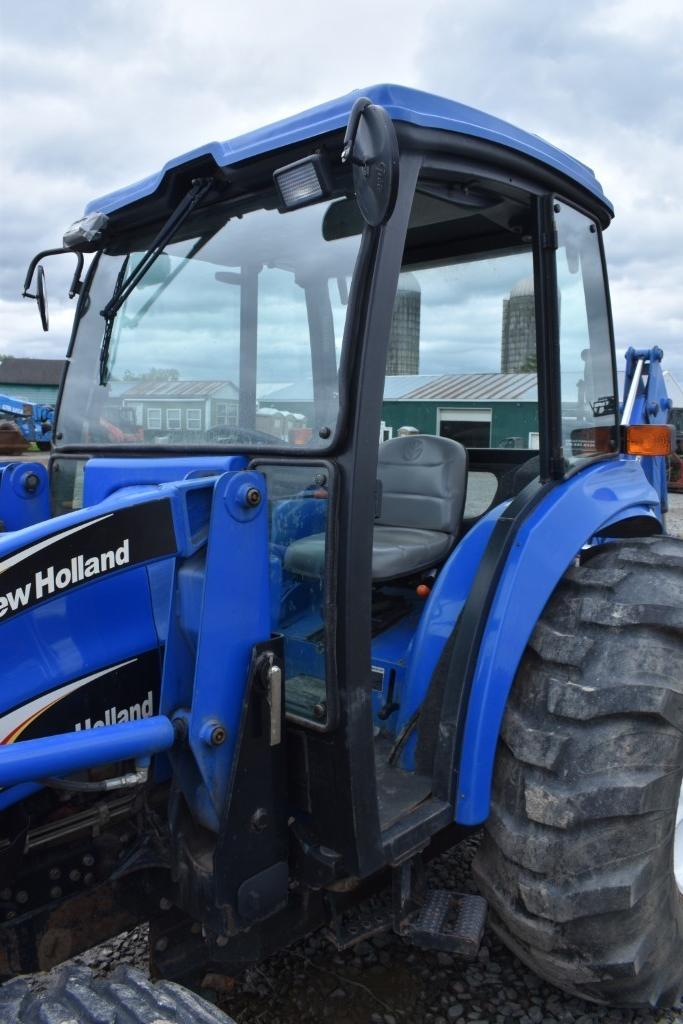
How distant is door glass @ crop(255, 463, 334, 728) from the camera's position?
1898 millimetres

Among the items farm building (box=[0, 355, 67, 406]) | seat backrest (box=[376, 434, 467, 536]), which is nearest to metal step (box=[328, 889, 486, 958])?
seat backrest (box=[376, 434, 467, 536])

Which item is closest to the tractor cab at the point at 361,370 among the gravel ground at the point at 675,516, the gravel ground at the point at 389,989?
the gravel ground at the point at 389,989

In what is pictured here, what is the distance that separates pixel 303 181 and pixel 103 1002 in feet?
5.78

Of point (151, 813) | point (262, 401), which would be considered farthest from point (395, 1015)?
point (262, 401)

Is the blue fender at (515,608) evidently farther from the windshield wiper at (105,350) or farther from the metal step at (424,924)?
the windshield wiper at (105,350)

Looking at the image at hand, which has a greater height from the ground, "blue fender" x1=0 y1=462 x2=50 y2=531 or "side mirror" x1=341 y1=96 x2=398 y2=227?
"side mirror" x1=341 y1=96 x2=398 y2=227

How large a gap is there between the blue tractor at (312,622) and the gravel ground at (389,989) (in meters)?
0.28

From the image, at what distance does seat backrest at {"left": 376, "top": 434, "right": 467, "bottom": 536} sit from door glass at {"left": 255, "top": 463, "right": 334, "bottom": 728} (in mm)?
1120

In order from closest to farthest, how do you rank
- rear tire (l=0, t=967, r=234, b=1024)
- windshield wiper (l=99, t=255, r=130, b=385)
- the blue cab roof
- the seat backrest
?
1. rear tire (l=0, t=967, r=234, b=1024)
2. the blue cab roof
3. windshield wiper (l=99, t=255, r=130, b=385)
4. the seat backrest

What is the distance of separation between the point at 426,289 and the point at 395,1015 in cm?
242

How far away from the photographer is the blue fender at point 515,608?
7.02ft

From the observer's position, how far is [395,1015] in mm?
2383

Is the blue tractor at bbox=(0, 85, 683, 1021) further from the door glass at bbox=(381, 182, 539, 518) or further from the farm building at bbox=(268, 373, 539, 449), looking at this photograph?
the farm building at bbox=(268, 373, 539, 449)

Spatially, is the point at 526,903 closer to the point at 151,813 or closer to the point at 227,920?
the point at 227,920
